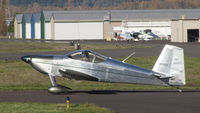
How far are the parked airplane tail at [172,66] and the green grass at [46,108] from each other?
387 cm

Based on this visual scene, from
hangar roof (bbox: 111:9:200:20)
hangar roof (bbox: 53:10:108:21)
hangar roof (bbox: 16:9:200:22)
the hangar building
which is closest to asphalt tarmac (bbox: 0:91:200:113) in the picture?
the hangar building

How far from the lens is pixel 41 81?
24688 millimetres

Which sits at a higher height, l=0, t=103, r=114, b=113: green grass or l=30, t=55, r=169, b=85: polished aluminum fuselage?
l=30, t=55, r=169, b=85: polished aluminum fuselage

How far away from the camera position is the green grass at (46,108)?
45.3ft

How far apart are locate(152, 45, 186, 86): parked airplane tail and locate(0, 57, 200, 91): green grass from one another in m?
3.22

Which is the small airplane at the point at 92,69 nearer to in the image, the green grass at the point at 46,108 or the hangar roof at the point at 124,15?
the green grass at the point at 46,108

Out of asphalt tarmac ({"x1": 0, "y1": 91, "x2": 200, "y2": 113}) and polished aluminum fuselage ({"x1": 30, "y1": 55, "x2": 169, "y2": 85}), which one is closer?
asphalt tarmac ({"x1": 0, "y1": 91, "x2": 200, "y2": 113})

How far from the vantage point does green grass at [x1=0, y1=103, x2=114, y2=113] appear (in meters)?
13.8

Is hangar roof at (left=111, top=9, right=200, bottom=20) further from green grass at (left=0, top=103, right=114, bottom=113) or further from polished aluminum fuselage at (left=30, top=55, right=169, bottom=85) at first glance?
green grass at (left=0, top=103, right=114, bottom=113)

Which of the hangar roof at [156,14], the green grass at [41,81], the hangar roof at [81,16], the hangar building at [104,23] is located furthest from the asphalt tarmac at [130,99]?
the hangar roof at [81,16]

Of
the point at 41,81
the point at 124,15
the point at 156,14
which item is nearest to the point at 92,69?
the point at 41,81

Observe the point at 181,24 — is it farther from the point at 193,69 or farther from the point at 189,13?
the point at 193,69

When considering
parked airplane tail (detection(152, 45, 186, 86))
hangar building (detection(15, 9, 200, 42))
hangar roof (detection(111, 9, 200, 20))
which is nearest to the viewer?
parked airplane tail (detection(152, 45, 186, 86))

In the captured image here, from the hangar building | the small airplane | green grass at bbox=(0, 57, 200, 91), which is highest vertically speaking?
the hangar building
